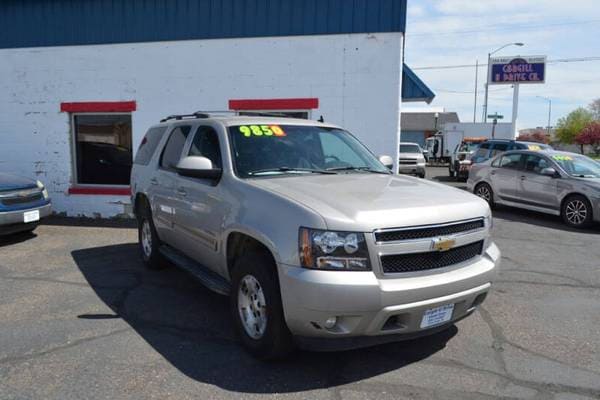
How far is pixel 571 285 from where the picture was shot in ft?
19.6

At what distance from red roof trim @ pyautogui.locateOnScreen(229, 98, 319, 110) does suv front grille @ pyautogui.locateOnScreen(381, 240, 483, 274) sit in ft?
20.0

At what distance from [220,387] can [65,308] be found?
2448 mm

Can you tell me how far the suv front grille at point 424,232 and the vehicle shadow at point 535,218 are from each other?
7280 mm

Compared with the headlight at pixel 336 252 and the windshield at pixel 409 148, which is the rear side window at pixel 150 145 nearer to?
the headlight at pixel 336 252

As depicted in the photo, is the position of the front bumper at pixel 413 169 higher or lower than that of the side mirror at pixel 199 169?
lower

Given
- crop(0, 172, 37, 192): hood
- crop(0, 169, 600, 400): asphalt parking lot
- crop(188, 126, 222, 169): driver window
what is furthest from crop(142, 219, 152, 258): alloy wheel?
crop(0, 172, 37, 192): hood

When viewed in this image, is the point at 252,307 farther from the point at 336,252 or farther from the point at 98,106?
the point at 98,106

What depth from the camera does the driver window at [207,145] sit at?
460 cm

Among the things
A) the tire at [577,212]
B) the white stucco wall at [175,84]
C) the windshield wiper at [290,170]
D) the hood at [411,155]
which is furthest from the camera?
the hood at [411,155]

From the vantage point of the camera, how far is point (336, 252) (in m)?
3.23

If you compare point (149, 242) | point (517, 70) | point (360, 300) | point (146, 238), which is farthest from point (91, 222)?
point (517, 70)

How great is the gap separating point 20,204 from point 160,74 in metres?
3.71

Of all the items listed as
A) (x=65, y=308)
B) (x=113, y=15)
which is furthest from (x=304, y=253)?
(x=113, y=15)

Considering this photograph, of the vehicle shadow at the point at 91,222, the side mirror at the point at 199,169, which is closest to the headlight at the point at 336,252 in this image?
the side mirror at the point at 199,169
